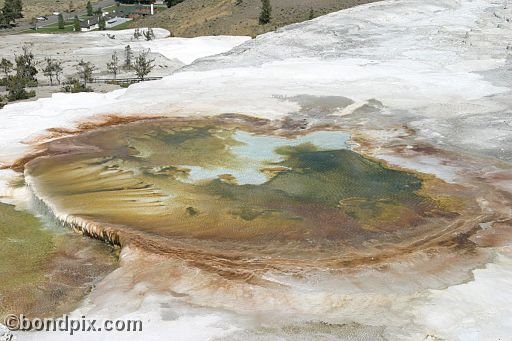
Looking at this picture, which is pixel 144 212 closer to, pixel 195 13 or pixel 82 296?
pixel 82 296

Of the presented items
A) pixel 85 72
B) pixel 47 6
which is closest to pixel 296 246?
pixel 85 72

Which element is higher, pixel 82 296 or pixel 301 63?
pixel 301 63

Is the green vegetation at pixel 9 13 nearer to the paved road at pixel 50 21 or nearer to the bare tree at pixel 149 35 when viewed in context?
the paved road at pixel 50 21

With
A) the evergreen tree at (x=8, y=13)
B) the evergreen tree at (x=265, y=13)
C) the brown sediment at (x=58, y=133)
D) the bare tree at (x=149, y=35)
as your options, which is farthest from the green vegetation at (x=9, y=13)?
the brown sediment at (x=58, y=133)

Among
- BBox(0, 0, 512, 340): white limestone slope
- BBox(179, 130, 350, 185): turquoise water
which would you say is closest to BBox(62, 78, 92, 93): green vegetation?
BBox(0, 0, 512, 340): white limestone slope

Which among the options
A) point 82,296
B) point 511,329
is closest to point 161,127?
point 82,296

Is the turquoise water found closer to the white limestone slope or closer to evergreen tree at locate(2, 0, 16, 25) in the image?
the white limestone slope
